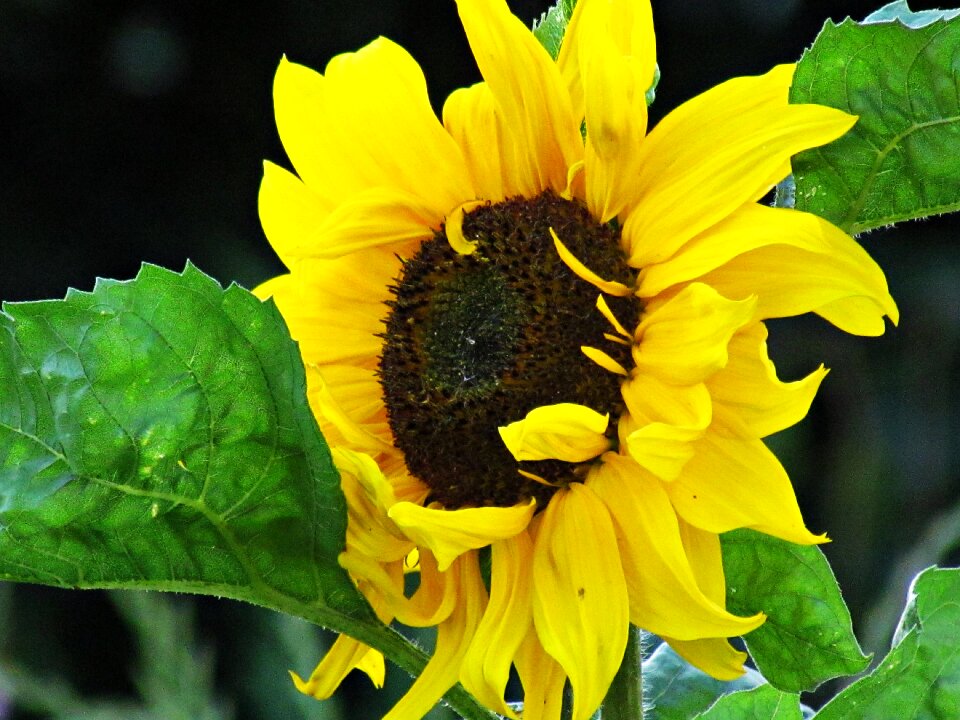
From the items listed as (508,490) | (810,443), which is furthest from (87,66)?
(508,490)

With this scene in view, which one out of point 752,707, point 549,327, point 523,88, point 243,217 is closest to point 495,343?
point 549,327

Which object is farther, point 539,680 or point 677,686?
point 677,686

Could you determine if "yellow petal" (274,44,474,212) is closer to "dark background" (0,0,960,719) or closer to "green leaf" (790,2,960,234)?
"green leaf" (790,2,960,234)

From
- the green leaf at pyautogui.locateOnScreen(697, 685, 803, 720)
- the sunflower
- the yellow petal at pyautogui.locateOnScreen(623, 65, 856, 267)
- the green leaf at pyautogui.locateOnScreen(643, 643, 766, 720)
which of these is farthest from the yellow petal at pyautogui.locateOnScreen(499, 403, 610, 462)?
the green leaf at pyautogui.locateOnScreen(643, 643, 766, 720)

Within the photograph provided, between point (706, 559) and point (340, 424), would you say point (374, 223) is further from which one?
point (706, 559)

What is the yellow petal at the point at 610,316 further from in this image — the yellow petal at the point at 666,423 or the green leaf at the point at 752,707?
the green leaf at the point at 752,707

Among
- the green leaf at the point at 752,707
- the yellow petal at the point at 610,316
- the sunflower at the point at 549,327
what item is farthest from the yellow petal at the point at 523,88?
the green leaf at the point at 752,707

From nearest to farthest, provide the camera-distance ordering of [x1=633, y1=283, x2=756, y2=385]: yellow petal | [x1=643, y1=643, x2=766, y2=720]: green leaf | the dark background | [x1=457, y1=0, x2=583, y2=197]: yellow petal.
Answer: [x1=633, y1=283, x2=756, y2=385]: yellow petal, [x1=457, y1=0, x2=583, y2=197]: yellow petal, [x1=643, y1=643, x2=766, y2=720]: green leaf, the dark background
